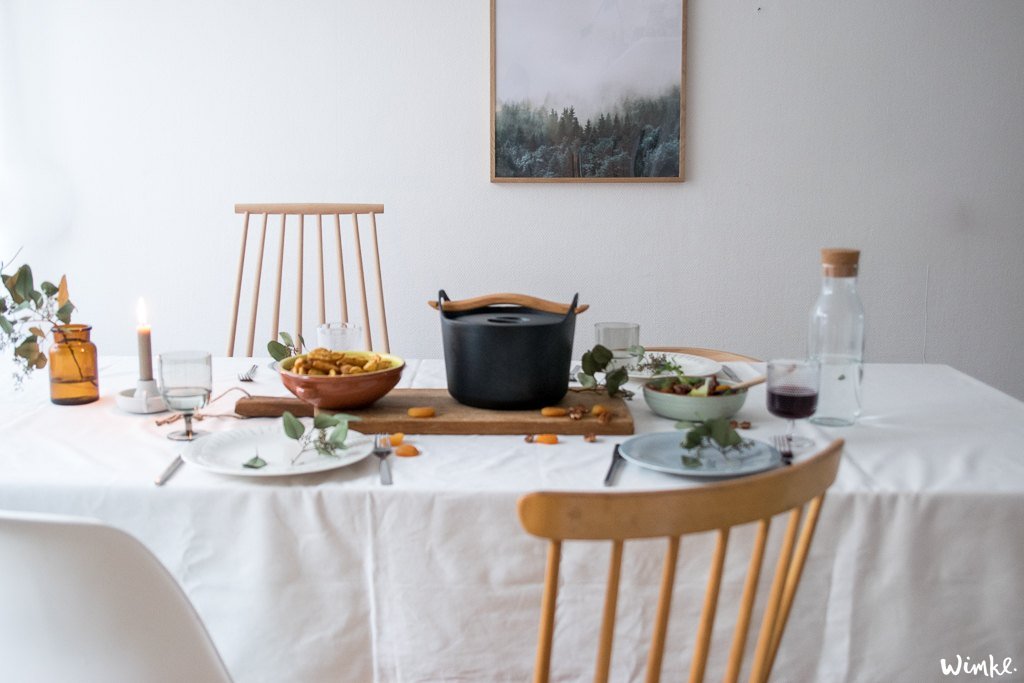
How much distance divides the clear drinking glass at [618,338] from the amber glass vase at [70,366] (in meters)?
0.93

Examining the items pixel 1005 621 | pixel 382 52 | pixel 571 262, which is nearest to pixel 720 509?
pixel 1005 621

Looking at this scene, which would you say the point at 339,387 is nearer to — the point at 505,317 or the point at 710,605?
the point at 505,317

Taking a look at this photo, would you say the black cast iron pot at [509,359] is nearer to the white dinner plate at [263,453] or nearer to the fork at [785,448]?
the white dinner plate at [263,453]

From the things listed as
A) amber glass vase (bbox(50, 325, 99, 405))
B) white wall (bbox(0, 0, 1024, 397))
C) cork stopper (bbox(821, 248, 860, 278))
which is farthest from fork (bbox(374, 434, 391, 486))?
white wall (bbox(0, 0, 1024, 397))

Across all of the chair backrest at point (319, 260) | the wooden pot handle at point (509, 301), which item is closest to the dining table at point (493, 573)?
the wooden pot handle at point (509, 301)

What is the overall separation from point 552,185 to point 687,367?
1.50 metres

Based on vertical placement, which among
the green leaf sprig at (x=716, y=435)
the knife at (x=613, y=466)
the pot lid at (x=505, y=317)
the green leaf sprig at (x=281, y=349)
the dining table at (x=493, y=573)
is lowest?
the dining table at (x=493, y=573)

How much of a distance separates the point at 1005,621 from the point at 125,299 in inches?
118

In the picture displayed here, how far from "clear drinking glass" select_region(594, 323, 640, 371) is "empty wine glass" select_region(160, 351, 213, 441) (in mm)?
740

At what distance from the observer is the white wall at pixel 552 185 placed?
10.5ft

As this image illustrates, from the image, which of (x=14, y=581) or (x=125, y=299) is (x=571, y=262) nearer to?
(x=125, y=299)

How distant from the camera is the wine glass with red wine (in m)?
1.40

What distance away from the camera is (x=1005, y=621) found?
47.5 inches

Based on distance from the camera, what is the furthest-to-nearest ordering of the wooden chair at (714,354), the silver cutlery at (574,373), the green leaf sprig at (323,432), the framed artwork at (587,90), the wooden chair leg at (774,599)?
the framed artwork at (587,90) < the wooden chair at (714,354) < the silver cutlery at (574,373) < the green leaf sprig at (323,432) < the wooden chair leg at (774,599)
